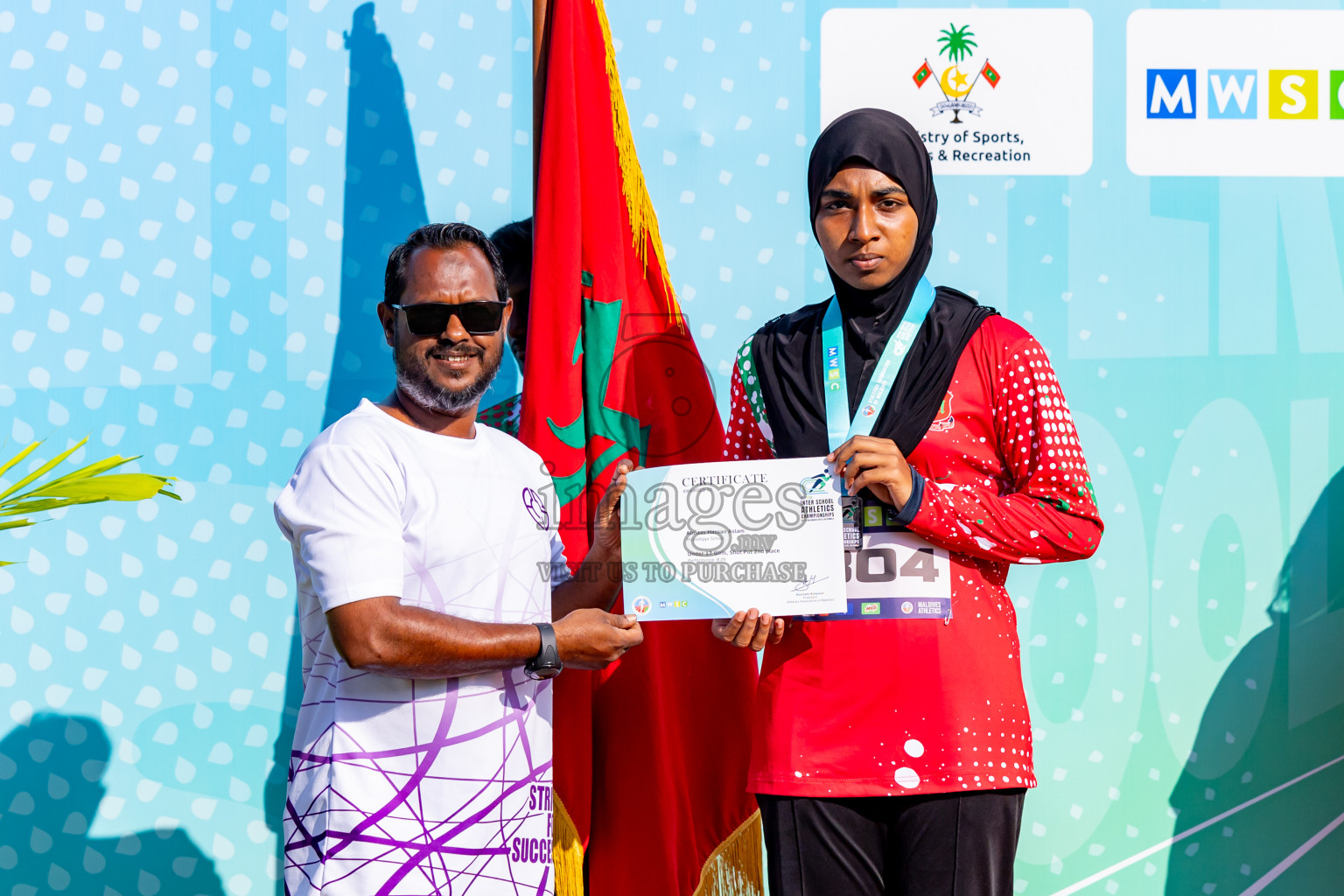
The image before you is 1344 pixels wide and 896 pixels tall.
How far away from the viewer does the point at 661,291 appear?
2340 mm

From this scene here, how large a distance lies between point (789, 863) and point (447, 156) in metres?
1.96

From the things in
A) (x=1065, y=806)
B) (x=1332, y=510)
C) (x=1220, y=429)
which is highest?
(x=1220, y=429)

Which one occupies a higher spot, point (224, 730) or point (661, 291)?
point (661, 291)

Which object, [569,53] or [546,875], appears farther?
[569,53]

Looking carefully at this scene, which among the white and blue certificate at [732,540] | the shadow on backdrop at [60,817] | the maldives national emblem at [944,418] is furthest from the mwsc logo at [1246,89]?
the shadow on backdrop at [60,817]


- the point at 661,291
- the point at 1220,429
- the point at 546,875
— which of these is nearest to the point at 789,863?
the point at 546,875

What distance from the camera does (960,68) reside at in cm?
276

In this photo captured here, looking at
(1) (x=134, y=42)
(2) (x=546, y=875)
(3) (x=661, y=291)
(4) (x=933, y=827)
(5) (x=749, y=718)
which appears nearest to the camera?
(4) (x=933, y=827)

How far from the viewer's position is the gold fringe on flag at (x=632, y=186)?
7.61 ft

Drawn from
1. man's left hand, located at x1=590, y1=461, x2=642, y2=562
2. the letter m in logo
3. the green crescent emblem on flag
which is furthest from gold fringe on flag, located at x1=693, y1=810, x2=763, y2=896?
the letter m in logo

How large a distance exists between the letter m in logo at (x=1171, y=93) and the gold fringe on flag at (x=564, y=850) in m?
2.32

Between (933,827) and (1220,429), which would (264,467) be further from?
(1220,429)

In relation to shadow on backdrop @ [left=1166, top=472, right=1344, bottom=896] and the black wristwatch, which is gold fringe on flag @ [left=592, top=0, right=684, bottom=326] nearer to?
the black wristwatch

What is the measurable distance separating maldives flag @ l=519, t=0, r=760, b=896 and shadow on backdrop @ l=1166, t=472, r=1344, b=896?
1.41m
